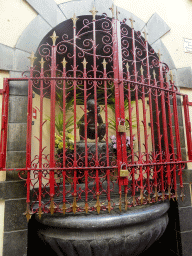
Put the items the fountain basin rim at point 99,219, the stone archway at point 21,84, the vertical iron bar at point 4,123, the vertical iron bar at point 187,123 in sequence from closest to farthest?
the fountain basin rim at point 99,219 < the vertical iron bar at point 4,123 < the stone archway at point 21,84 < the vertical iron bar at point 187,123

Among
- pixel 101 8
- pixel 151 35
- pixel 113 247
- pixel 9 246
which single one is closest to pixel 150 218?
pixel 113 247

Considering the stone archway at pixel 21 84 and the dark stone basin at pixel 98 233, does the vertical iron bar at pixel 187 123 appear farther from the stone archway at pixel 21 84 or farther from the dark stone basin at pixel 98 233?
the stone archway at pixel 21 84

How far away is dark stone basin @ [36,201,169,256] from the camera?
217cm

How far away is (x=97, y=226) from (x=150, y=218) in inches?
27.5

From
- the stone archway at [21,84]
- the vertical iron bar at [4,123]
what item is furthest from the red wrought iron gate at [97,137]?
the stone archway at [21,84]

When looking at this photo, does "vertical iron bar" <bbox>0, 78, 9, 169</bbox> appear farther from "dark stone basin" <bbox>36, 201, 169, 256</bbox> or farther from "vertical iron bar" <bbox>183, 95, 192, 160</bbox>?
"vertical iron bar" <bbox>183, 95, 192, 160</bbox>

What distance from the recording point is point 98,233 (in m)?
2.20

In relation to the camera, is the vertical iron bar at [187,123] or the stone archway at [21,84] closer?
the stone archway at [21,84]

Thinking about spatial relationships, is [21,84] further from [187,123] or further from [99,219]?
[187,123]

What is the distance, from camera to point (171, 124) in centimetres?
305

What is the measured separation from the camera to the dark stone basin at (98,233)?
7.11 feet

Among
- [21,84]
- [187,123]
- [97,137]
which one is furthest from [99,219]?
[187,123]

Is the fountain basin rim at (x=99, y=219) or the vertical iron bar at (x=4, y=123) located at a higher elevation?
the vertical iron bar at (x=4, y=123)

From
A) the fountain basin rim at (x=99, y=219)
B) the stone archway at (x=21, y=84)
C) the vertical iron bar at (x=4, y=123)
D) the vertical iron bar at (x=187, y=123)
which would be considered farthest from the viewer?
the vertical iron bar at (x=187, y=123)
